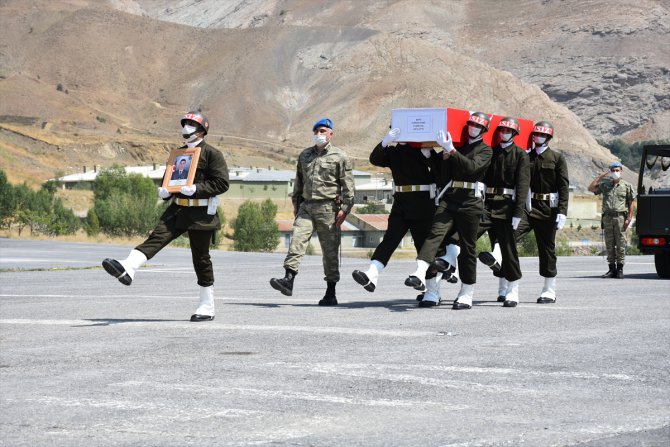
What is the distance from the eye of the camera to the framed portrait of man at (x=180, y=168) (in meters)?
13.0

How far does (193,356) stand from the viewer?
10062 millimetres

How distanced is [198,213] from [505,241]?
166 inches

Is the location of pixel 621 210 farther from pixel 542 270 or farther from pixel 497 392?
pixel 497 392

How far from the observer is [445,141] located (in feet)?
46.1

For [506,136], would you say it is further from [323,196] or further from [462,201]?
[323,196]

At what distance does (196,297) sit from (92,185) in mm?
99217

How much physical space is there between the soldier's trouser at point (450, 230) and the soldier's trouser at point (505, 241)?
64 centimetres

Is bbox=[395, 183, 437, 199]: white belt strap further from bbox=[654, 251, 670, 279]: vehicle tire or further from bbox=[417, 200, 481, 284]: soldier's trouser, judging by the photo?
bbox=[654, 251, 670, 279]: vehicle tire

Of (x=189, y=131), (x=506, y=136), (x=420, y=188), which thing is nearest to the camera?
(x=189, y=131)

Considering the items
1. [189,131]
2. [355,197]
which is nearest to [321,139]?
[189,131]

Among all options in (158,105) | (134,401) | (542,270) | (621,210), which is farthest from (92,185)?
(134,401)

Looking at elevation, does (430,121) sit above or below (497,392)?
above

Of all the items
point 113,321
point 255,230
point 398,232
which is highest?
point 255,230

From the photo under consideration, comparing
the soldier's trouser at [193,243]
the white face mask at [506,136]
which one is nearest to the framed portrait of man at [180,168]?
the soldier's trouser at [193,243]
